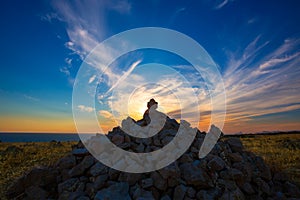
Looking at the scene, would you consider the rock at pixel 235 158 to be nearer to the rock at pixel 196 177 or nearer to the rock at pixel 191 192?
the rock at pixel 196 177

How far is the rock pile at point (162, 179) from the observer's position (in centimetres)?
709

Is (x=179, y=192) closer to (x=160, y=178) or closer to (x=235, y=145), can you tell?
(x=160, y=178)

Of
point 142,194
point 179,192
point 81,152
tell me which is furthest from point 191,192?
point 81,152

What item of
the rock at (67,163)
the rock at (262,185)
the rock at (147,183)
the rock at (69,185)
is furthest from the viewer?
the rock at (67,163)

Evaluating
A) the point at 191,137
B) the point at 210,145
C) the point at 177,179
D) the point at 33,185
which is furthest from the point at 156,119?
the point at 33,185

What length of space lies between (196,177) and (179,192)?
0.77 metres

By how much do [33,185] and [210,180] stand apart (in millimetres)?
6168

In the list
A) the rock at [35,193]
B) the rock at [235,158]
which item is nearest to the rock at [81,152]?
the rock at [35,193]

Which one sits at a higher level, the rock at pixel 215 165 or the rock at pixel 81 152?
the rock at pixel 81 152

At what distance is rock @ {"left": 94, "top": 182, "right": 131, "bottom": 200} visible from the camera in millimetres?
6590

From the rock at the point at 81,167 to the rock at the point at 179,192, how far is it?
3.26 metres

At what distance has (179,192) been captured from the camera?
6.97 meters

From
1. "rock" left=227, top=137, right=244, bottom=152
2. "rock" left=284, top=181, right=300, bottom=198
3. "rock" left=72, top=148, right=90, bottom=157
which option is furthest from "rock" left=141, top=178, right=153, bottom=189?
"rock" left=284, top=181, right=300, bottom=198

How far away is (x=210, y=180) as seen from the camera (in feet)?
24.5
